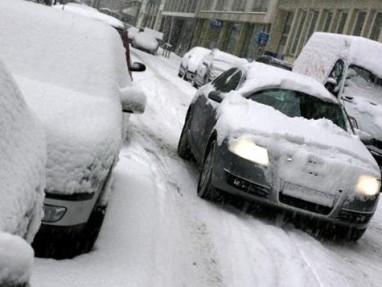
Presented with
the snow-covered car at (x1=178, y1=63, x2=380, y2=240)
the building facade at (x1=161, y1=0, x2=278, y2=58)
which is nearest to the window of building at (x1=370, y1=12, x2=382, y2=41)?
the building facade at (x1=161, y1=0, x2=278, y2=58)

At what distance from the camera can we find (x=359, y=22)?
32219 mm

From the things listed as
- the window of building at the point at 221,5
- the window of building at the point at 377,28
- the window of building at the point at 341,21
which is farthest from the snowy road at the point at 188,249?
the window of building at the point at 221,5

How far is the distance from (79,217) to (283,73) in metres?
4.74

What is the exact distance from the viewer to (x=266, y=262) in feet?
18.7

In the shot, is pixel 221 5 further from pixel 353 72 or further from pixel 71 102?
pixel 71 102

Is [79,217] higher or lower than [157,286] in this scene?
higher

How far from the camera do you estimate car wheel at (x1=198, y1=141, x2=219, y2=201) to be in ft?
23.1

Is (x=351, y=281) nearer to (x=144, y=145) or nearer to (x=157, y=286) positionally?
(x=157, y=286)

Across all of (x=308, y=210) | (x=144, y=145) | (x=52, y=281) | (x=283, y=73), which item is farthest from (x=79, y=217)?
(x=144, y=145)

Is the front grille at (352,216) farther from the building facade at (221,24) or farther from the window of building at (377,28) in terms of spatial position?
the building facade at (221,24)

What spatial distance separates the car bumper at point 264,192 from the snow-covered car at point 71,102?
1.37 meters

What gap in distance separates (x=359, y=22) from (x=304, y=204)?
26988mm

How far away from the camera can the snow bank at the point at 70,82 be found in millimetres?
4047

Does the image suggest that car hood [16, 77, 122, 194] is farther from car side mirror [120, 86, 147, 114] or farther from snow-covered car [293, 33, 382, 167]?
snow-covered car [293, 33, 382, 167]
